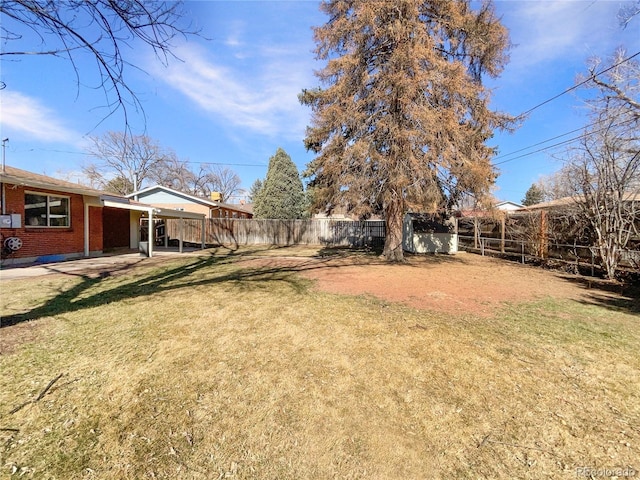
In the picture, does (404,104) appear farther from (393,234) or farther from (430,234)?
(430,234)

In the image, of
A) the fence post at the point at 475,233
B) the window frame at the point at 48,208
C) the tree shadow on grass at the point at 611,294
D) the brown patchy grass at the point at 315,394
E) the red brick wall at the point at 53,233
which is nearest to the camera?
the brown patchy grass at the point at 315,394

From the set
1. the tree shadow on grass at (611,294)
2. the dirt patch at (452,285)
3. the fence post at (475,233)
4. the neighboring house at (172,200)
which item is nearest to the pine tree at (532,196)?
the fence post at (475,233)

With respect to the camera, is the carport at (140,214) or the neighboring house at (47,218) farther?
the carport at (140,214)

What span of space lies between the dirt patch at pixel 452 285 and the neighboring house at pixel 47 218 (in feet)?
28.2

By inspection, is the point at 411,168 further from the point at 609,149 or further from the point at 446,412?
the point at 446,412

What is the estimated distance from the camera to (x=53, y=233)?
10.3 metres

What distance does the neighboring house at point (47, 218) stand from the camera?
8.84 metres

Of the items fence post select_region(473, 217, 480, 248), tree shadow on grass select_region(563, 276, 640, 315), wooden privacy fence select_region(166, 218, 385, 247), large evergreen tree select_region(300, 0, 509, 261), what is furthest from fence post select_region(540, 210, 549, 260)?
wooden privacy fence select_region(166, 218, 385, 247)

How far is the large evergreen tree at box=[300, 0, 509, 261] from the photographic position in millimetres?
9422

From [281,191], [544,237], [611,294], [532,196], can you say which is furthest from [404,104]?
[532,196]

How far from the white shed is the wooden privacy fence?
5.15m

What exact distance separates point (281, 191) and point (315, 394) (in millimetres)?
27566

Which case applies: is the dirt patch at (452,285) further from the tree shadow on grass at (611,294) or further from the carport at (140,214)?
the carport at (140,214)

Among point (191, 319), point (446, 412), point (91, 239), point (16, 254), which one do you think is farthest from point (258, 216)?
point (446, 412)
